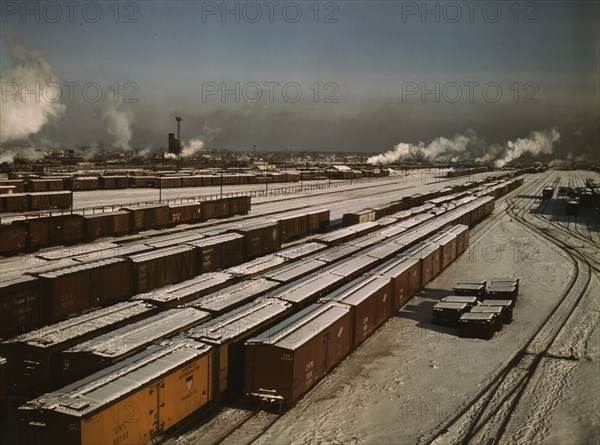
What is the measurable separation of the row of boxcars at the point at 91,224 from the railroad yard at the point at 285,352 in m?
3.49

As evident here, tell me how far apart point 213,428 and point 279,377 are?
2648mm

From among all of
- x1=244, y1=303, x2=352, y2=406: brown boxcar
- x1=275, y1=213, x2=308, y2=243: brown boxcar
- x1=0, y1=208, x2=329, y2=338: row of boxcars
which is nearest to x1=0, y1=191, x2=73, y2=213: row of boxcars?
x1=0, y1=208, x2=329, y2=338: row of boxcars

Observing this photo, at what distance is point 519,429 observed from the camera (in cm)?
1650

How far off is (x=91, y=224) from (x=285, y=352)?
1323 inches

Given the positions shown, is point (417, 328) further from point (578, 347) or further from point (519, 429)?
point (519, 429)

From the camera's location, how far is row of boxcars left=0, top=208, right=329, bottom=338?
23.1 metres

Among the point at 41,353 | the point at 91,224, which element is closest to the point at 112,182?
the point at 91,224

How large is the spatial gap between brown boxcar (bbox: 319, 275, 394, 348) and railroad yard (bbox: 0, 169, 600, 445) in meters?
0.11

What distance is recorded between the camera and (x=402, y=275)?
91.1ft

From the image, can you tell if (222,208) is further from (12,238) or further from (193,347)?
(193,347)

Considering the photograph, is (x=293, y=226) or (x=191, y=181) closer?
(x=293, y=226)

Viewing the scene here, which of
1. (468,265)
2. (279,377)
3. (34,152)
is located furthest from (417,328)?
(34,152)

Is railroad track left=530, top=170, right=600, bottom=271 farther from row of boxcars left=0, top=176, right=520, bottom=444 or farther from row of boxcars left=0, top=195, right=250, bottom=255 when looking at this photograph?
row of boxcars left=0, top=195, right=250, bottom=255

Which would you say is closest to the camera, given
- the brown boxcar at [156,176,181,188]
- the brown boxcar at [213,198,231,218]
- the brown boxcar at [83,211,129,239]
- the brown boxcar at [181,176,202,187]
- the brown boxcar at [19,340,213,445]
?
the brown boxcar at [19,340,213,445]
